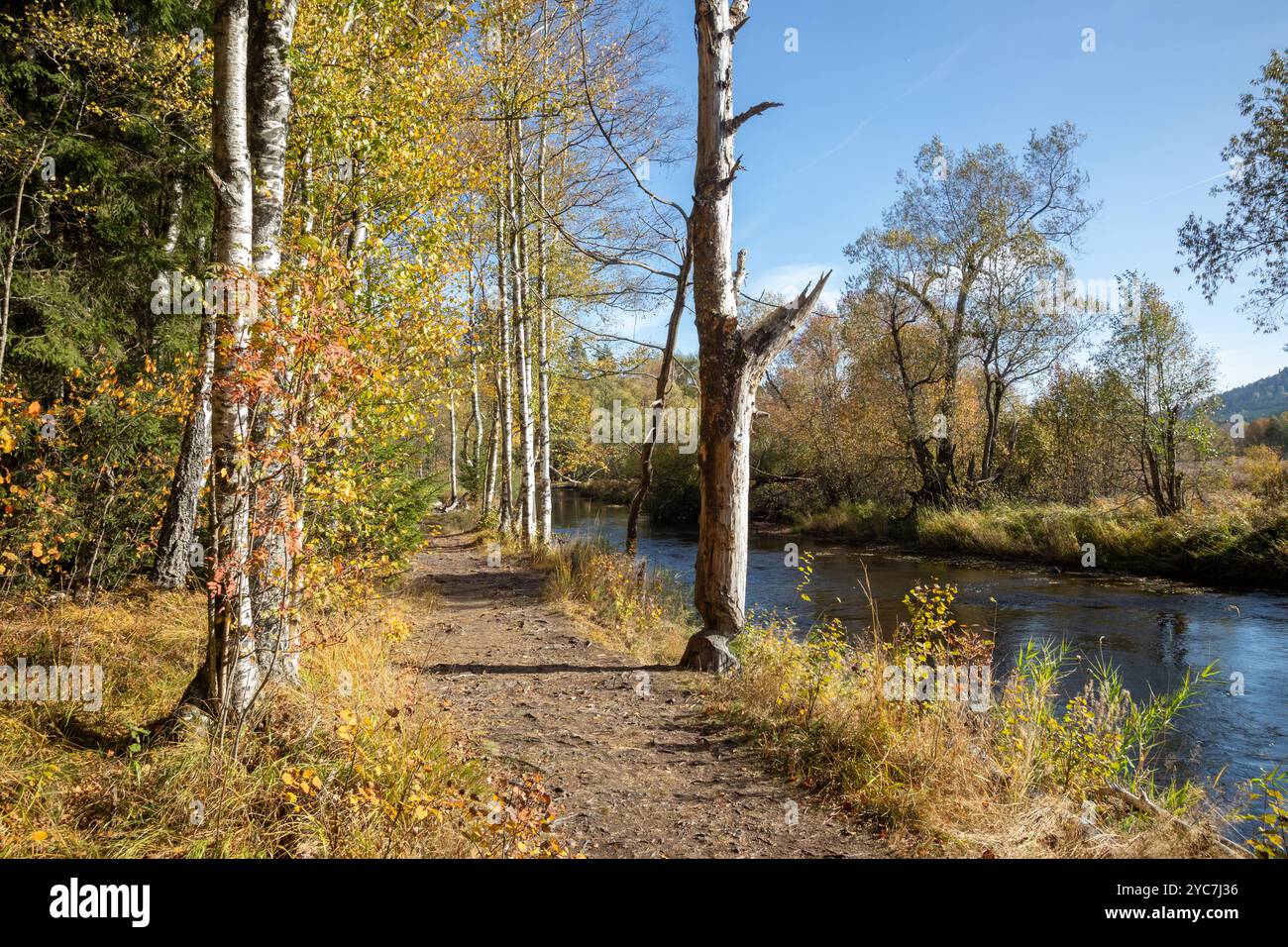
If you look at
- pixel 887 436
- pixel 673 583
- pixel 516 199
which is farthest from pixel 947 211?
pixel 673 583

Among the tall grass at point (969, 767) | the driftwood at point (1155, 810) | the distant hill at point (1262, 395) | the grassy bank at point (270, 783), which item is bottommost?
the driftwood at point (1155, 810)

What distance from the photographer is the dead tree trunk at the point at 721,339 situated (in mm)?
6293

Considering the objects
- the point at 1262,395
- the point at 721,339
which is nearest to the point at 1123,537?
the point at 721,339

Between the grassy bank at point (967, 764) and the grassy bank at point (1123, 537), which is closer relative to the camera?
the grassy bank at point (967, 764)

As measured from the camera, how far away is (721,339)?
250 inches

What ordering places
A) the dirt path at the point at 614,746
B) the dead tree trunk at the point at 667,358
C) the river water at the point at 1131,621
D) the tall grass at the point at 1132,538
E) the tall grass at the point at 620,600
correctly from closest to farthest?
1. the dirt path at the point at 614,746
2. the river water at the point at 1131,621
3. the dead tree trunk at the point at 667,358
4. the tall grass at the point at 620,600
5. the tall grass at the point at 1132,538

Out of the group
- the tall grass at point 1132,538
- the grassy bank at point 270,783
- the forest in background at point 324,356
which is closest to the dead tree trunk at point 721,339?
the forest in background at point 324,356

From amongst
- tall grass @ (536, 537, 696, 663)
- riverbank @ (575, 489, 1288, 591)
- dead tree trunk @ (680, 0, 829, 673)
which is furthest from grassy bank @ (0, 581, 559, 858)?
riverbank @ (575, 489, 1288, 591)

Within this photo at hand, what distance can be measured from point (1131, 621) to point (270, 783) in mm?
12486

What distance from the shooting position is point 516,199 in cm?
1350

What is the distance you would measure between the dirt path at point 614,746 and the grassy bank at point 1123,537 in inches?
542

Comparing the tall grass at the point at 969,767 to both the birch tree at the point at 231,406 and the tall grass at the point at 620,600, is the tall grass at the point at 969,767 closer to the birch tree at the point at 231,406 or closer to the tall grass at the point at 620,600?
the tall grass at the point at 620,600
